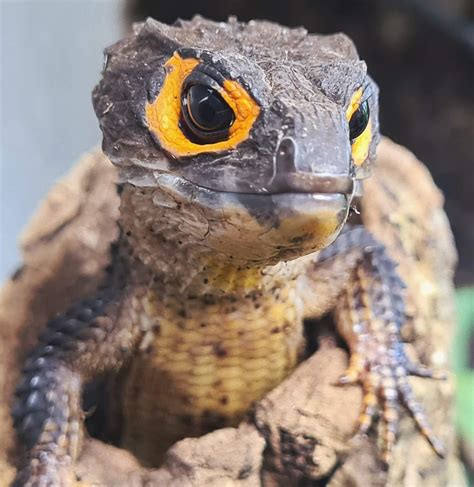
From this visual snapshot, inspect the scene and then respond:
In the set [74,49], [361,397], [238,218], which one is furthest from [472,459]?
[74,49]

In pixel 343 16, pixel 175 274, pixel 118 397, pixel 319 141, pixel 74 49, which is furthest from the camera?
pixel 343 16

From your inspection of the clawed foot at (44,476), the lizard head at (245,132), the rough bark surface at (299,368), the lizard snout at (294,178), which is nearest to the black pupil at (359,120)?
the lizard head at (245,132)

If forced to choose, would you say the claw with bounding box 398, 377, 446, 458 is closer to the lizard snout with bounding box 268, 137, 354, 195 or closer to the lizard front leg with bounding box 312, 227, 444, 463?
the lizard front leg with bounding box 312, 227, 444, 463

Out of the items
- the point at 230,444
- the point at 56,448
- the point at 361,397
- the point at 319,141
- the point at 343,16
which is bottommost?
the point at 56,448

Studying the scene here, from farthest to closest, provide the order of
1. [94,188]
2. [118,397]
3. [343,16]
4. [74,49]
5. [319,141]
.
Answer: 1. [343,16]
2. [74,49]
3. [94,188]
4. [118,397]
5. [319,141]

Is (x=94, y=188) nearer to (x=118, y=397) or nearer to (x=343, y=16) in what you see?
(x=118, y=397)

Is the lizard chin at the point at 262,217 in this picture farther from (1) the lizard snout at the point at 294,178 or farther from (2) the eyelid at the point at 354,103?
(2) the eyelid at the point at 354,103

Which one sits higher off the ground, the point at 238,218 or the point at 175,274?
the point at 238,218

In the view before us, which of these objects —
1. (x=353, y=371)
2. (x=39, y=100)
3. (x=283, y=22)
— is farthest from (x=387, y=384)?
(x=283, y=22)
